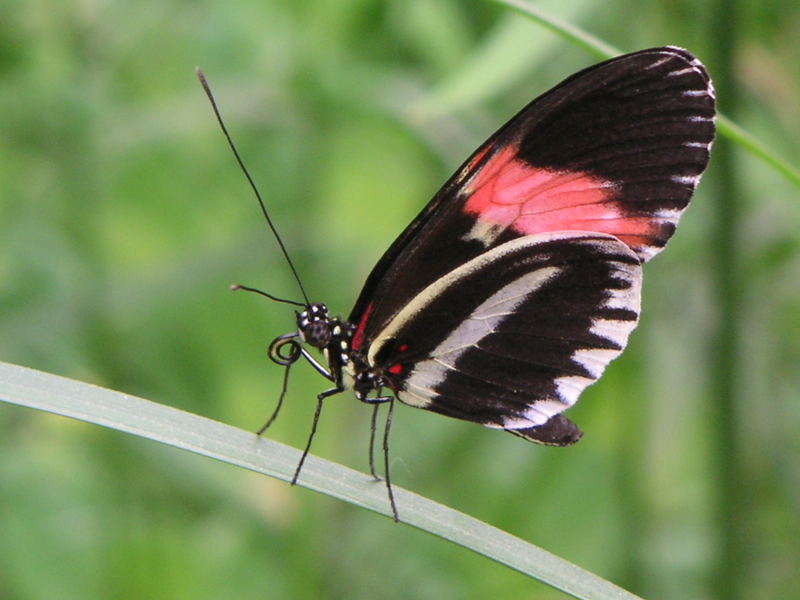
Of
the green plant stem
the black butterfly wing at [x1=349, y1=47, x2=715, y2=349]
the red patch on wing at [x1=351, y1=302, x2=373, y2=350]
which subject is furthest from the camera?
the green plant stem

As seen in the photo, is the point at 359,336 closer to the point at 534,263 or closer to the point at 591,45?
the point at 534,263

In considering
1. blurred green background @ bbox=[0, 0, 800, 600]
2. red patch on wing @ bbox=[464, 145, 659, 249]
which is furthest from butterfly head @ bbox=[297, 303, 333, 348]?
blurred green background @ bbox=[0, 0, 800, 600]

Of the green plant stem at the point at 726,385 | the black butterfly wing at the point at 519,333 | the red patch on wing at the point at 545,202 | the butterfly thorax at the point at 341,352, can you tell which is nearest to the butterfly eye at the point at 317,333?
the butterfly thorax at the point at 341,352

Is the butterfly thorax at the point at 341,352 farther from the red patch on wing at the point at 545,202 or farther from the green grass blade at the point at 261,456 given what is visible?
the green grass blade at the point at 261,456

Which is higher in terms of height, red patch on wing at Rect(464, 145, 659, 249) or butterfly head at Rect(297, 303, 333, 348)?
red patch on wing at Rect(464, 145, 659, 249)

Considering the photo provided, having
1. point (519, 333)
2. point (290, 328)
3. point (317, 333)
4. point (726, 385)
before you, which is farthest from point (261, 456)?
point (290, 328)

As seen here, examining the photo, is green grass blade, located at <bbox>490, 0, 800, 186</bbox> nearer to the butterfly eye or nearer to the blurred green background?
the butterfly eye
